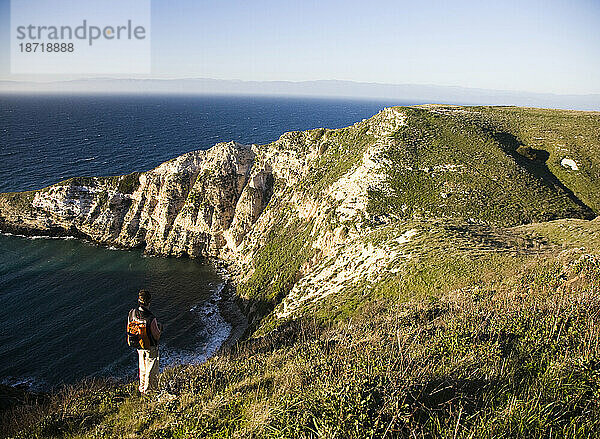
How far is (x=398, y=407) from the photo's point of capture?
669 cm

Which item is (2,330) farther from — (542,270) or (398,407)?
(542,270)

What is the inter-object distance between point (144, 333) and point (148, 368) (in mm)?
1525

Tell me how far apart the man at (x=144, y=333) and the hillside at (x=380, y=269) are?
0.96 meters

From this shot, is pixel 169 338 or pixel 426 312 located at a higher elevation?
pixel 426 312

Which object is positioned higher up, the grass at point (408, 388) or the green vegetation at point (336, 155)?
the green vegetation at point (336, 155)

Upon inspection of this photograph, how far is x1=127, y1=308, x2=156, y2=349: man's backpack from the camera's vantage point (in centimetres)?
1098

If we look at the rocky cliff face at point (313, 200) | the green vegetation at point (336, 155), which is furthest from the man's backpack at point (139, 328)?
the green vegetation at point (336, 155)

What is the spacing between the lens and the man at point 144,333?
11.0 metres

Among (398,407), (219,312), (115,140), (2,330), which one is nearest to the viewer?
(398,407)

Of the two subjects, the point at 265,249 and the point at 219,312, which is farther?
the point at 265,249

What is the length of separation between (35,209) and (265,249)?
45798 mm

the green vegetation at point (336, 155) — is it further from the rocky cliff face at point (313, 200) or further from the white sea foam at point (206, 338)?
the white sea foam at point (206, 338)

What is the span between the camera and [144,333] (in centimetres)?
1104

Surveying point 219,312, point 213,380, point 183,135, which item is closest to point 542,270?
point 213,380
